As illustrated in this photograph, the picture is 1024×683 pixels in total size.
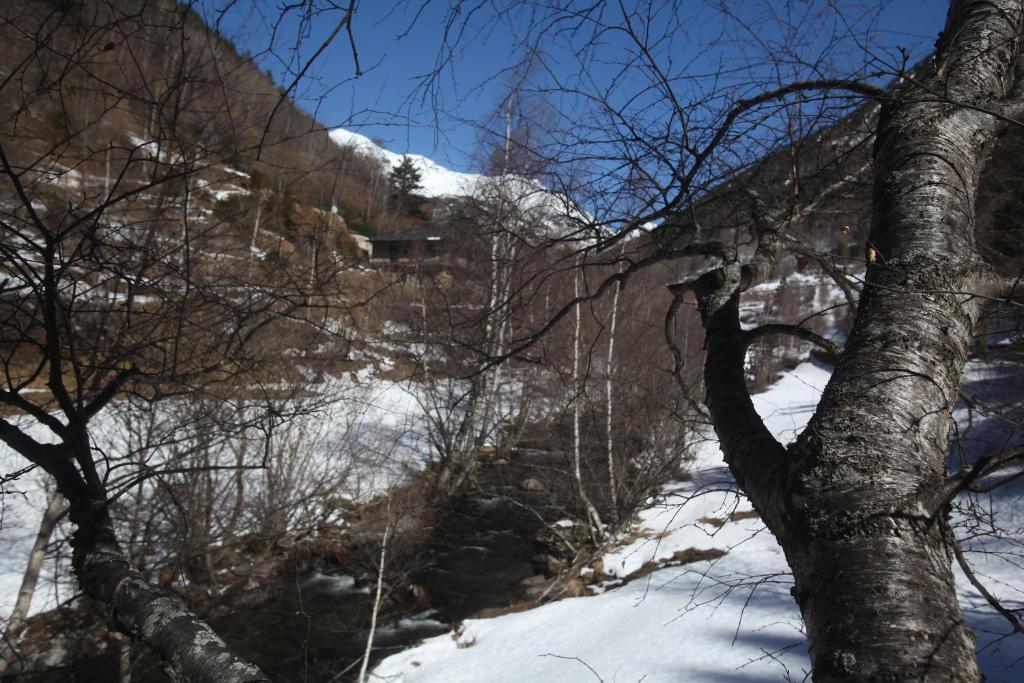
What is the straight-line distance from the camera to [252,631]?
24.9 feet

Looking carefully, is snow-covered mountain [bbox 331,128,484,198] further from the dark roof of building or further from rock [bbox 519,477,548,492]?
rock [bbox 519,477,548,492]

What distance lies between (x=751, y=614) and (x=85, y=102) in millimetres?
6183

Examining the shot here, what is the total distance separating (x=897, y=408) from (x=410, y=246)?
824 centimetres

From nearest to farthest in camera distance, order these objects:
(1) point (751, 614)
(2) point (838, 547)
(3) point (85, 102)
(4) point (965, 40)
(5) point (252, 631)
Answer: (2) point (838, 547)
(4) point (965, 40)
(3) point (85, 102)
(1) point (751, 614)
(5) point (252, 631)

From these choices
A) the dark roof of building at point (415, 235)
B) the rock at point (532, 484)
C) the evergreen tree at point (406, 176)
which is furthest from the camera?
the rock at point (532, 484)

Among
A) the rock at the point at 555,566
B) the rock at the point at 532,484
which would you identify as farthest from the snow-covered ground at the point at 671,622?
the rock at the point at 532,484

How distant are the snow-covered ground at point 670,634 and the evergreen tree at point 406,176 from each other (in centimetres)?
273

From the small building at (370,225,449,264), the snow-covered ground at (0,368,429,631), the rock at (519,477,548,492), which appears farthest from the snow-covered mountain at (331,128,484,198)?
the rock at (519,477,548,492)

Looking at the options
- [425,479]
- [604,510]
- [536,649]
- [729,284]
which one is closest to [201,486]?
[425,479]

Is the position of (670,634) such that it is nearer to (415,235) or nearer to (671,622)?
(671,622)

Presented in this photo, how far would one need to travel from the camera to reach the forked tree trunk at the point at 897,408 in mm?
947

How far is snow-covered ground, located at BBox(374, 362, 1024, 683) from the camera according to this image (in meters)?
4.50

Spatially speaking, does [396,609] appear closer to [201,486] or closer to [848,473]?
[201,486]

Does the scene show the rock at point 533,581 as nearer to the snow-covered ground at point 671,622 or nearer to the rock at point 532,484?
the snow-covered ground at point 671,622
